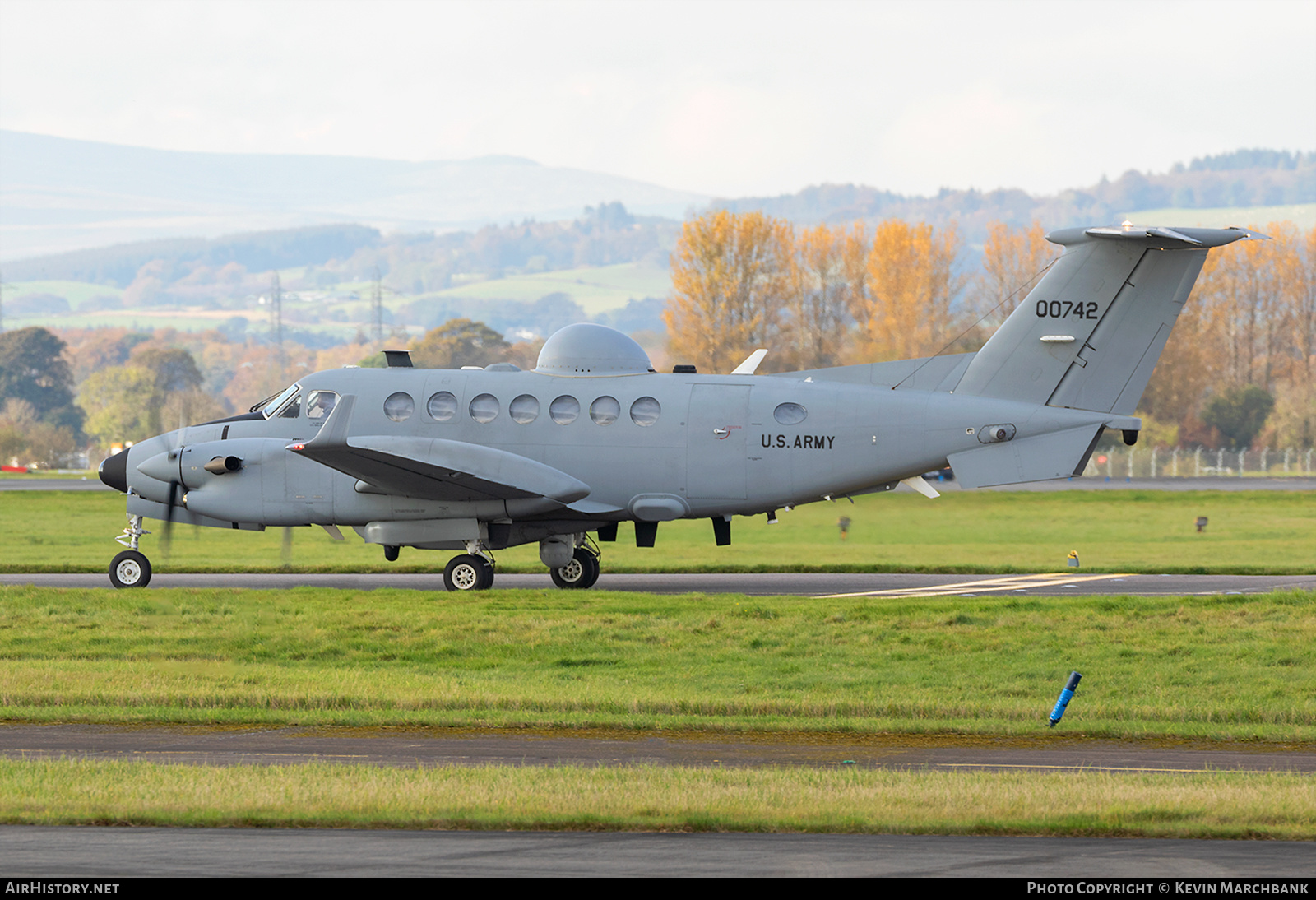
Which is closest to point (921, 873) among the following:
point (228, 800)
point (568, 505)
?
point (228, 800)

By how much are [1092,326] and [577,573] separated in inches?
492

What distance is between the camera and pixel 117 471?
30562mm

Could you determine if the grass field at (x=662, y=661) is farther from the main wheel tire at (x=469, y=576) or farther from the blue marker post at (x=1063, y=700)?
the main wheel tire at (x=469, y=576)

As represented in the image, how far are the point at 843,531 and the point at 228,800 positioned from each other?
30.0 metres

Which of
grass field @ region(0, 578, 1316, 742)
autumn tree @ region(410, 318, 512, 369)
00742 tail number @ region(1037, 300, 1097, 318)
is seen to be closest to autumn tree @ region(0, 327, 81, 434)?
autumn tree @ region(410, 318, 512, 369)

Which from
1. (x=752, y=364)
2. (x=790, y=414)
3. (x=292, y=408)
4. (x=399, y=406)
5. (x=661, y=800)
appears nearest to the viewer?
(x=661, y=800)

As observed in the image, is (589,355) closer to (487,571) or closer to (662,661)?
(487,571)

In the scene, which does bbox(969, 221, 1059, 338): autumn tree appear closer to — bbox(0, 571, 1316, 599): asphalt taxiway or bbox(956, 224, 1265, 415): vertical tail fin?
bbox(0, 571, 1316, 599): asphalt taxiway

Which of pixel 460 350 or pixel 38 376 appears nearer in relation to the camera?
pixel 460 350

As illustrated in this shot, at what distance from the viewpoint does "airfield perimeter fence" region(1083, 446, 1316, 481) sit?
9062 centimetres

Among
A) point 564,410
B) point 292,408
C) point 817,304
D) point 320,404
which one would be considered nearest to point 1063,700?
point 564,410

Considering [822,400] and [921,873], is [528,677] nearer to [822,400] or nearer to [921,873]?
[822,400]

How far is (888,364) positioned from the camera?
29.7 metres

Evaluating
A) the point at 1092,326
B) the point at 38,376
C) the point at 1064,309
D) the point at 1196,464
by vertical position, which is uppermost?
the point at 38,376
